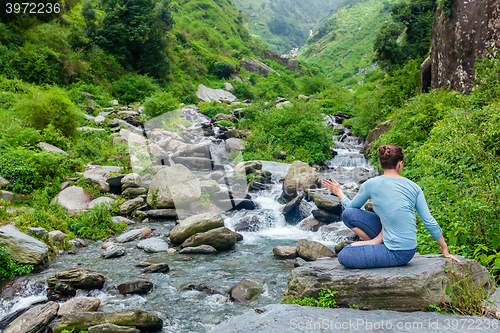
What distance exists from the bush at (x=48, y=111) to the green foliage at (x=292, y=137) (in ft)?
28.3

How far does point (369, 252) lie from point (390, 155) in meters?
1.19

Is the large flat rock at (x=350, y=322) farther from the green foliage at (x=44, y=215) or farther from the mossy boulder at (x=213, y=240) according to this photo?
the green foliage at (x=44, y=215)

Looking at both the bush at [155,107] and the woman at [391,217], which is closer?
the woman at [391,217]

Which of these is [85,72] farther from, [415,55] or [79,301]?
[415,55]

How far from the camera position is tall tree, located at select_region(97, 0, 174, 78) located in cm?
2559

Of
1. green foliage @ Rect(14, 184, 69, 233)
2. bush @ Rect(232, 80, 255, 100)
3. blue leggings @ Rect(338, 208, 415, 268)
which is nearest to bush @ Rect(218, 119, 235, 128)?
green foliage @ Rect(14, 184, 69, 233)

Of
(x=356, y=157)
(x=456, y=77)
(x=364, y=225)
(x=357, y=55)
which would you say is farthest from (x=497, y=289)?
(x=357, y=55)

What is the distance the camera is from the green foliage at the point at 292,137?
16781 mm

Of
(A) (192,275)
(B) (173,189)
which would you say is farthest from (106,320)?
(B) (173,189)

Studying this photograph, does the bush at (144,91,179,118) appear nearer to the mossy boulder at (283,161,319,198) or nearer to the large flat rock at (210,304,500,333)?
the mossy boulder at (283,161,319,198)

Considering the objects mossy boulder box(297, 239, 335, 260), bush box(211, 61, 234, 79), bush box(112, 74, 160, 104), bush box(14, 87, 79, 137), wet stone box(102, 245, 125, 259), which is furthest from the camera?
bush box(211, 61, 234, 79)

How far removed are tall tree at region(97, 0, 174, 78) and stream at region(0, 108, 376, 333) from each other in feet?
74.8

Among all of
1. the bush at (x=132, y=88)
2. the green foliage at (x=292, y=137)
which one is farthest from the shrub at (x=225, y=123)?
the bush at (x=132, y=88)

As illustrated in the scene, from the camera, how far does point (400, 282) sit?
3.34m
